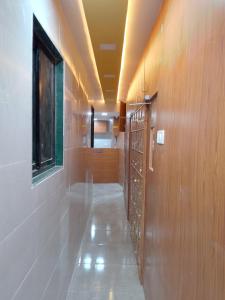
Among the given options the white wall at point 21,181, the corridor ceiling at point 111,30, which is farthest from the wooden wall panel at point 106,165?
the white wall at point 21,181

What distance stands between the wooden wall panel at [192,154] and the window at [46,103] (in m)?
0.78

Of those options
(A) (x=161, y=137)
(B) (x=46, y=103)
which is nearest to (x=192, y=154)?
(A) (x=161, y=137)

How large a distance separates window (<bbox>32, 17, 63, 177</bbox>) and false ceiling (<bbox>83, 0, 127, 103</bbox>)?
484mm

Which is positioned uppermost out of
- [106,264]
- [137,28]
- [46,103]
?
[137,28]

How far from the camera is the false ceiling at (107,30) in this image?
186 centimetres

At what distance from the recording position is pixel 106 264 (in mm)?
2807

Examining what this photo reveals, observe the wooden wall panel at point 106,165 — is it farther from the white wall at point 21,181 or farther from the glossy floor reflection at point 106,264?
the white wall at point 21,181

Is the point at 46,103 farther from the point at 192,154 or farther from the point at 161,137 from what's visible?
the point at 192,154

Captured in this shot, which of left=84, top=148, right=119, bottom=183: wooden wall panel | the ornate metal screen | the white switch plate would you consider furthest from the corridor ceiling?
left=84, top=148, right=119, bottom=183: wooden wall panel

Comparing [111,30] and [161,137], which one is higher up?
[111,30]

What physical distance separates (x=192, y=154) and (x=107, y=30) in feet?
5.65

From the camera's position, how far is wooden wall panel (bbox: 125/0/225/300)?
78 cm

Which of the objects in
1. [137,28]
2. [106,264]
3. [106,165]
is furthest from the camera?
[106,165]

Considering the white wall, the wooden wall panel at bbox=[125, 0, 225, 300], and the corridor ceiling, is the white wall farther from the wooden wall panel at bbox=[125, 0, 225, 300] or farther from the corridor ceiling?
the wooden wall panel at bbox=[125, 0, 225, 300]
